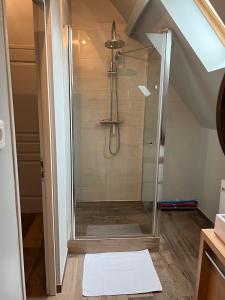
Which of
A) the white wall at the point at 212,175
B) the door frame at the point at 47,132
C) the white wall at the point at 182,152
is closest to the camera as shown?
the door frame at the point at 47,132

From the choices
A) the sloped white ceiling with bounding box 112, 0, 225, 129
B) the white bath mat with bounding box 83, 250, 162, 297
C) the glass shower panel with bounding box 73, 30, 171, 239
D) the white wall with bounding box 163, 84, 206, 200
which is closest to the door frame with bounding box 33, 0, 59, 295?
the white bath mat with bounding box 83, 250, 162, 297

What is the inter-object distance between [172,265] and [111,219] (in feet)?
2.96

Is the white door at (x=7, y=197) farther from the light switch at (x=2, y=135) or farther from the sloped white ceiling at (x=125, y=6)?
the sloped white ceiling at (x=125, y=6)

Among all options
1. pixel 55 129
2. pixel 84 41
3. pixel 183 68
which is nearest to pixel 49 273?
pixel 55 129

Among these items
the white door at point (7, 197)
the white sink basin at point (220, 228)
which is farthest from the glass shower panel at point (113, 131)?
the white door at point (7, 197)

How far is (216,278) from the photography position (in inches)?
41.4

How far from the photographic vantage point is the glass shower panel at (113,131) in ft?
8.71

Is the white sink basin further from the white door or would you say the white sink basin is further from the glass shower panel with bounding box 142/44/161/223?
the glass shower panel with bounding box 142/44/161/223

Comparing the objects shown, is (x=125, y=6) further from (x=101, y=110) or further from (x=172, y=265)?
(x=172, y=265)

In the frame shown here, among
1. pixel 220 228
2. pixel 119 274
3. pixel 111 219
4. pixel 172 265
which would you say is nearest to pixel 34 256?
pixel 119 274

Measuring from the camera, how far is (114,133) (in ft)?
9.95

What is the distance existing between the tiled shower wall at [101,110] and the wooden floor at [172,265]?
72 cm

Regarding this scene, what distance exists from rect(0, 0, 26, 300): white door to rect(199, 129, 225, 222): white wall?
7.62ft

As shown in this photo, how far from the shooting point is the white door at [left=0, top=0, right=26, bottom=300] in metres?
0.80
